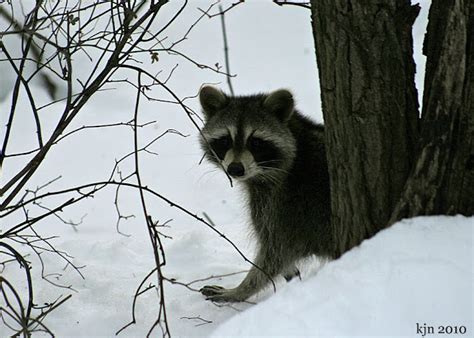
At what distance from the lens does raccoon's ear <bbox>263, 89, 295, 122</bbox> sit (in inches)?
138

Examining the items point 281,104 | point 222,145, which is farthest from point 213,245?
point 281,104

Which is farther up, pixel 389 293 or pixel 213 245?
pixel 389 293

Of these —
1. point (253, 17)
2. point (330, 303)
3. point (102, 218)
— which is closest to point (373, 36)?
point (330, 303)

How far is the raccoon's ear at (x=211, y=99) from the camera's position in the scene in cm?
366

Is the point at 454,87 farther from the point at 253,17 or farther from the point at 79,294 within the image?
the point at 253,17

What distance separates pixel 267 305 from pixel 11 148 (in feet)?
12.2

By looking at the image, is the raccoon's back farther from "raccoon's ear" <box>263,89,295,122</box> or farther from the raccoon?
"raccoon's ear" <box>263,89,295,122</box>

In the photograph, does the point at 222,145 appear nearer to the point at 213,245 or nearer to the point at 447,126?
the point at 213,245

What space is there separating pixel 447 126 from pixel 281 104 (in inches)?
51.6

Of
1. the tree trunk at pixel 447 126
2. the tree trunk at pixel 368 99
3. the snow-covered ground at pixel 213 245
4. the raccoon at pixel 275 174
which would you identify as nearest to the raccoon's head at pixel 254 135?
the raccoon at pixel 275 174

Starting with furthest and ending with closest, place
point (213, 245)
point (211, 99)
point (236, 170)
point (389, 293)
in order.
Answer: point (213, 245), point (211, 99), point (236, 170), point (389, 293)

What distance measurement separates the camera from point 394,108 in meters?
2.46

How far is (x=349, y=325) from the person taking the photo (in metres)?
2.09

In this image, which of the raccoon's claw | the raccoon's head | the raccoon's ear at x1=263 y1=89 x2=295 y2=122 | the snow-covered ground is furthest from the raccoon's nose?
the raccoon's claw
